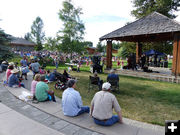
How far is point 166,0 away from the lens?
76.7ft

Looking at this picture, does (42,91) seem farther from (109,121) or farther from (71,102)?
(109,121)

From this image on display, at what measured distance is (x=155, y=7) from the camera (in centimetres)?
2455

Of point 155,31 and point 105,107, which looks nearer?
point 105,107

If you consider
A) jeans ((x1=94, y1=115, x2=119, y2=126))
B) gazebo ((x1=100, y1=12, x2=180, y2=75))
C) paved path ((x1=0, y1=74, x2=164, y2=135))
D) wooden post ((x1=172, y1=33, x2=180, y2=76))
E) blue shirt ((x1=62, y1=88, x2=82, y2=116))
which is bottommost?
paved path ((x1=0, y1=74, x2=164, y2=135))

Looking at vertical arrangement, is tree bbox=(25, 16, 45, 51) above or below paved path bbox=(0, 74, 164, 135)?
above

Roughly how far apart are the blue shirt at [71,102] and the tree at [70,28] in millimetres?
21198

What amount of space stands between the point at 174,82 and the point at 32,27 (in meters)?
64.8

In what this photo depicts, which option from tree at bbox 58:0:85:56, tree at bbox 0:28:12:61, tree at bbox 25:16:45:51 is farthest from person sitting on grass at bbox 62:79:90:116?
tree at bbox 25:16:45:51

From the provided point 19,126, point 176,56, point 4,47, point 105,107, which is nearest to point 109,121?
point 105,107

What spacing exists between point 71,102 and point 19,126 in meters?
1.55

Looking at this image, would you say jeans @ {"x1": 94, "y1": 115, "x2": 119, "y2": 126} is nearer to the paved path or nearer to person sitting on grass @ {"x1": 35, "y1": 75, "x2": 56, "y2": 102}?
the paved path

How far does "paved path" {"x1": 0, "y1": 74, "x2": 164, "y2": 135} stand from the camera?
3727mm

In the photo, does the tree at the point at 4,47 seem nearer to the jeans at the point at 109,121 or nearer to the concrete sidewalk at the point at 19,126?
the concrete sidewalk at the point at 19,126

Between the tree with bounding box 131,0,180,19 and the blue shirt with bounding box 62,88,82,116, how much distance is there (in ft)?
82.4
